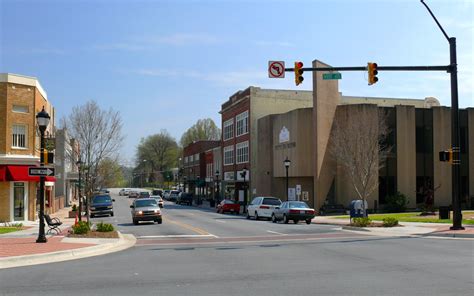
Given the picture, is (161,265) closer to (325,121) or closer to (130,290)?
(130,290)

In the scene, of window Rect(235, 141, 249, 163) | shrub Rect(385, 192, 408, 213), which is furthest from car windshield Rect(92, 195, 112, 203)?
shrub Rect(385, 192, 408, 213)

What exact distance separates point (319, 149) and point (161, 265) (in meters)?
34.4

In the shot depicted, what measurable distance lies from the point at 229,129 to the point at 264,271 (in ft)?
202

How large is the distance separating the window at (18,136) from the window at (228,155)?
38745 millimetres

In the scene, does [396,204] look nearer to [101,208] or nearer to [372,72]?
[101,208]

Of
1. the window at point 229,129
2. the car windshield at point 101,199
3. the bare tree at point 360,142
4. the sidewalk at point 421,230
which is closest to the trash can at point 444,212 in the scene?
the sidewalk at point 421,230

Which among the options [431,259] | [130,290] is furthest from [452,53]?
[130,290]

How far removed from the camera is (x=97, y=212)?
45.3 meters

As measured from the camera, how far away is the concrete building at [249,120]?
63625mm

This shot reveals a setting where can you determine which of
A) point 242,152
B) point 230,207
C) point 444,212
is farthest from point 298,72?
point 242,152

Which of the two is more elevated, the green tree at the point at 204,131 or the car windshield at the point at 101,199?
→ the green tree at the point at 204,131

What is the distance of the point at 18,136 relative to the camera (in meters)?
35.4

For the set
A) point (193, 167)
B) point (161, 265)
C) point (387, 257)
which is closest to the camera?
point (161, 265)

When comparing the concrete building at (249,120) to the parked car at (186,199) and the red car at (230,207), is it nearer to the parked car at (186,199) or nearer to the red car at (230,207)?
the red car at (230,207)
